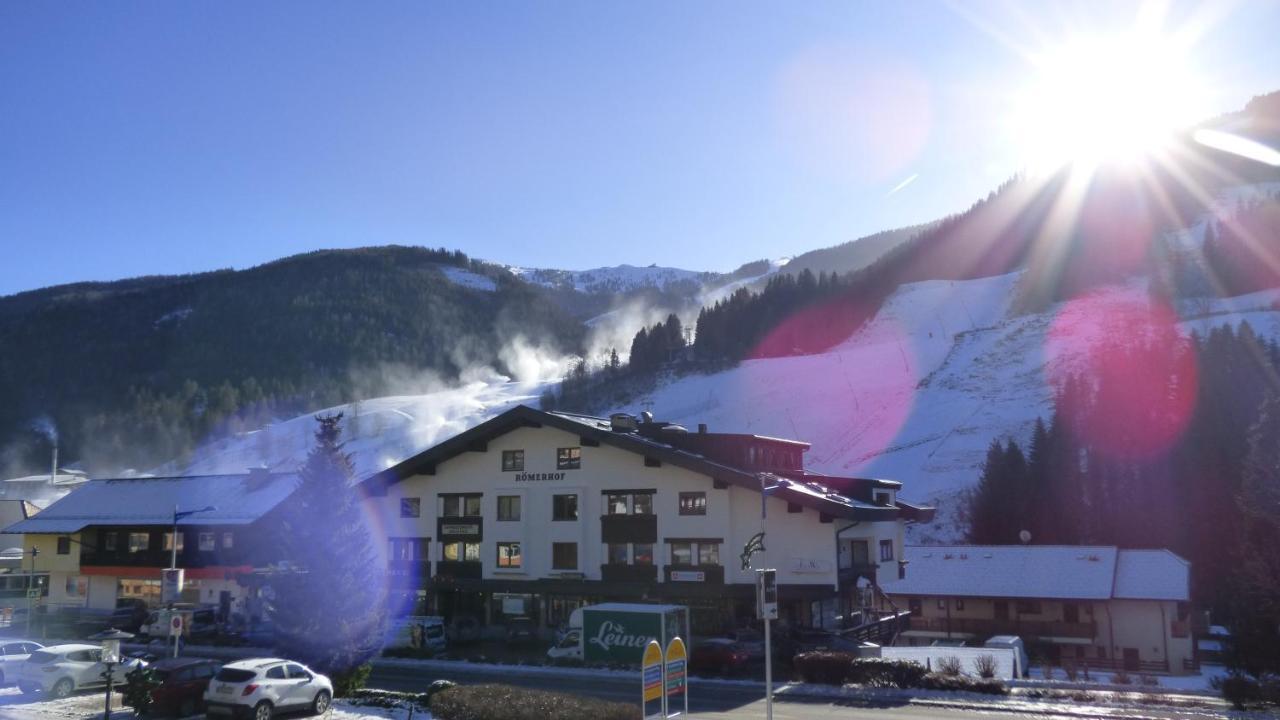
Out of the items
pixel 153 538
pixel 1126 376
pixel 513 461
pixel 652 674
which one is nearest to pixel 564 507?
pixel 513 461

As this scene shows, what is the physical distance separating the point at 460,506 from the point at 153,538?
998 inches

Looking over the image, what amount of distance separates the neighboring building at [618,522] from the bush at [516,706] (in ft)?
63.6

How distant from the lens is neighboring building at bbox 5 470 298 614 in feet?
201

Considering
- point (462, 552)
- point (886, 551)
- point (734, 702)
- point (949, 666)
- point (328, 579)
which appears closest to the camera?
point (734, 702)

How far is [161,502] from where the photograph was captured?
Result: 217 ft

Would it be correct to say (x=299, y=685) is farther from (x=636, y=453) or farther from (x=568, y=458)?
(x=568, y=458)

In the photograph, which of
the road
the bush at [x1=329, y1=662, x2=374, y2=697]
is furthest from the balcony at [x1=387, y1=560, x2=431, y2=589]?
the bush at [x1=329, y1=662, x2=374, y2=697]

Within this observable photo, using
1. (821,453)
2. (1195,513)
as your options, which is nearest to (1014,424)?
(821,453)

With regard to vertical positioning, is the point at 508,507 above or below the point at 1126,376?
A: below

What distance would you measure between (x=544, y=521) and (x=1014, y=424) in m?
88.8

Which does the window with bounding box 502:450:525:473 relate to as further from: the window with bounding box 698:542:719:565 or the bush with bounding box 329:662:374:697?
the bush with bounding box 329:662:374:697

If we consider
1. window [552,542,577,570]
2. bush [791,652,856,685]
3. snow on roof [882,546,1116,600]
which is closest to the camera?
bush [791,652,856,685]

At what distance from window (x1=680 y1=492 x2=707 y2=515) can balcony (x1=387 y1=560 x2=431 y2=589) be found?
15.1m

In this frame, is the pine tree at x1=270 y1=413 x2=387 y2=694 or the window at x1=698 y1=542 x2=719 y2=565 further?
the window at x1=698 y1=542 x2=719 y2=565
